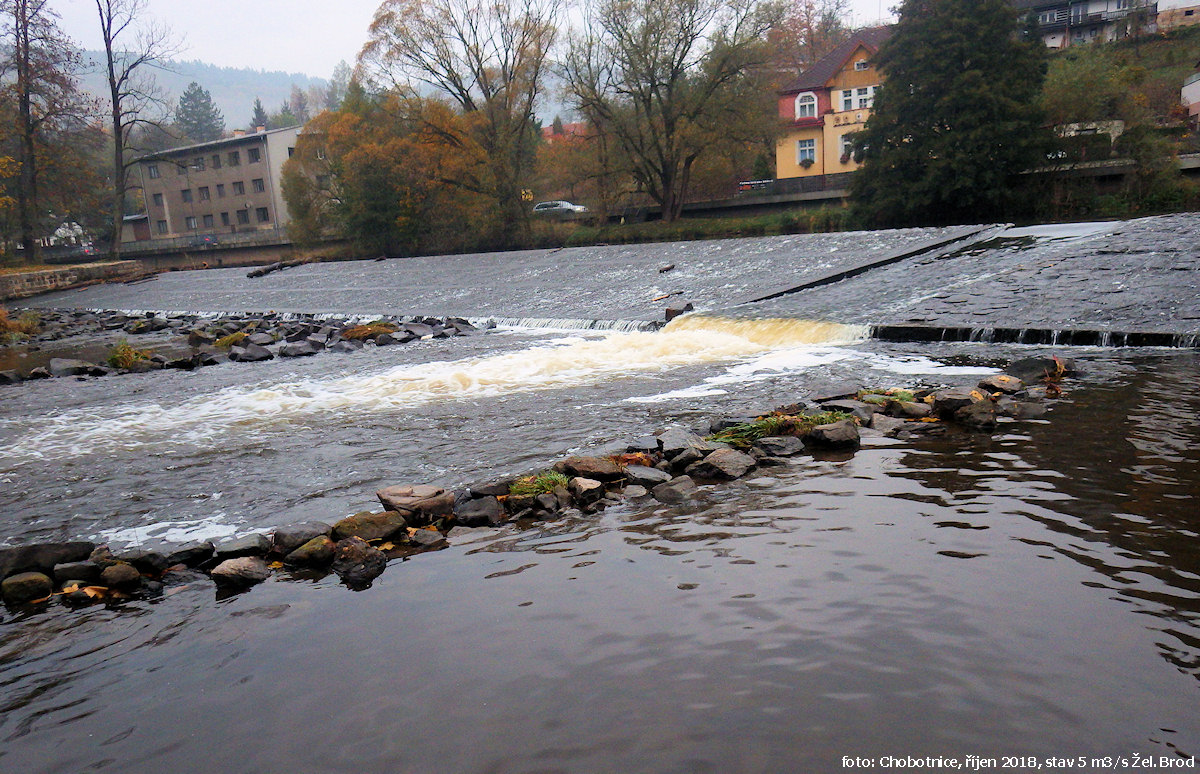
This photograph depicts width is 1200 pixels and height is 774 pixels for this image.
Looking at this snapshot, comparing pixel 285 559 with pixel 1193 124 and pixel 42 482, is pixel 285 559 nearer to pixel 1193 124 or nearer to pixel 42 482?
pixel 42 482

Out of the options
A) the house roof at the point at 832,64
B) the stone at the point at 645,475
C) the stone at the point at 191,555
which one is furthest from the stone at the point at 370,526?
the house roof at the point at 832,64

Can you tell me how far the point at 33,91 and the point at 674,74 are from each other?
111 feet

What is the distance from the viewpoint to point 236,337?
16.9 metres

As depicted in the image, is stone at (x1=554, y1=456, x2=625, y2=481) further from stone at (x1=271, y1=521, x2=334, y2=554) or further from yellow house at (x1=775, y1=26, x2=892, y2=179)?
yellow house at (x1=775, y1=26, x2=892, y2=179)

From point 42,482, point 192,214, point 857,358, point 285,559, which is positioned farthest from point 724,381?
point 192,214

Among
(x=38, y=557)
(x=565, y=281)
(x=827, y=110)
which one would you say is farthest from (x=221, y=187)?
(x=38, y=557)

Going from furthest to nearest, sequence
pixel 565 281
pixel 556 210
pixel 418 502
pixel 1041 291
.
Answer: pixel 556 210 → pixel 565 281 → pixel 1041 291 → pixel 418 502

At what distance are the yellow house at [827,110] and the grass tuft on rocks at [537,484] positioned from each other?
46271mm

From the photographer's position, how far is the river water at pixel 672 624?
9.37 ft

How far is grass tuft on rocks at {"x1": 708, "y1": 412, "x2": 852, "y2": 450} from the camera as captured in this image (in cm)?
673

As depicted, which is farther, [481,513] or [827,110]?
[827,110]

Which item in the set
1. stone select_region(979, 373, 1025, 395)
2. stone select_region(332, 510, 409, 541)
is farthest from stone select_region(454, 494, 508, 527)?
stone select_region(979, 373, 1025, 395)

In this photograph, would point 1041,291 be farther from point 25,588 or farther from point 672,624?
point 25,588

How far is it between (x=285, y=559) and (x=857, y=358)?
805 centimetres
